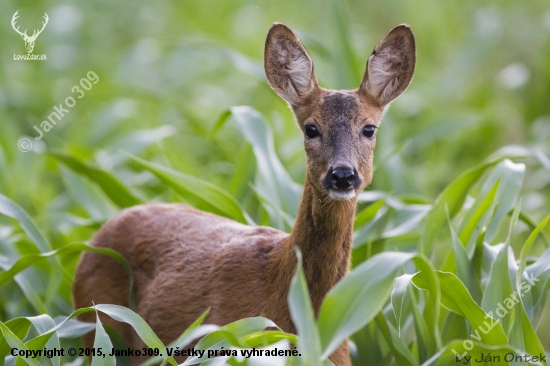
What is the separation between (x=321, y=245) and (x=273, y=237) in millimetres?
485

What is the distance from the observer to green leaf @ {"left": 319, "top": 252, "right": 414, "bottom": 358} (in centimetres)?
288

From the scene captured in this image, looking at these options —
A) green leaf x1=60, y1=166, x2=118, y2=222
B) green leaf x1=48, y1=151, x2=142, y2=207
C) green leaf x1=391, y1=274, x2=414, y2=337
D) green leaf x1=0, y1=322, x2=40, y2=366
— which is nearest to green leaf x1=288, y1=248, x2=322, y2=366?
green leaf x1=391, y1=274, x2=414, y2=337

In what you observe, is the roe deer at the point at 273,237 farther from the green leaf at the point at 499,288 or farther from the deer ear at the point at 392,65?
the green leaf at the point at 499,288

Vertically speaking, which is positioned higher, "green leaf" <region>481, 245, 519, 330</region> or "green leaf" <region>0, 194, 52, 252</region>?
"green leaf" <region>0, 194, 52, 252</region>

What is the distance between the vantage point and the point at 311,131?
12.6 ft

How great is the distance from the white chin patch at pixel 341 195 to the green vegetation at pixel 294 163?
41cm

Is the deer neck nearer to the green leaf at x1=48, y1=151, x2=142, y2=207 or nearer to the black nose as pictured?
the black nose

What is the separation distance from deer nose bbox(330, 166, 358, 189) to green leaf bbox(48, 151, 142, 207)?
6.54ft

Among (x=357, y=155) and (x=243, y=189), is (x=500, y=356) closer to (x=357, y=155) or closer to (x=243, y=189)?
(x=357, y=155)

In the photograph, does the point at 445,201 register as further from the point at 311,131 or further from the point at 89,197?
the point at 89,197

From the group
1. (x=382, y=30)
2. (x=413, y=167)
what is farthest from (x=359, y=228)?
(x=382, y=30)

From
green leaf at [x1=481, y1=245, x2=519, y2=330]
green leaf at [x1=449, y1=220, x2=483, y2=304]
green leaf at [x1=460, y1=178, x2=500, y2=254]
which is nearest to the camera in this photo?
green leaf at [x1=481, y1=245, x2=519, y2=330]

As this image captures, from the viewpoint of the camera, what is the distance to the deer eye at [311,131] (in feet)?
12.6

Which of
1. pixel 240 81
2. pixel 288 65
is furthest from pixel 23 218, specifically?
pixel 240 81
